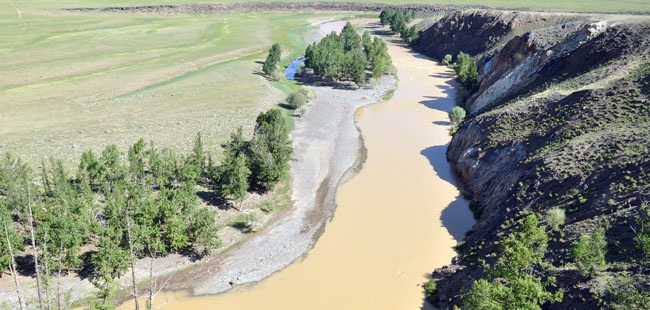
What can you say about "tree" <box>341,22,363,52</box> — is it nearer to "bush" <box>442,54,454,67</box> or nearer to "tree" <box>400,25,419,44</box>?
"bush" <box>442,54,454,67</box>

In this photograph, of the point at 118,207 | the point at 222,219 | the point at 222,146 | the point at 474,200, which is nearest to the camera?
the point at 118,207

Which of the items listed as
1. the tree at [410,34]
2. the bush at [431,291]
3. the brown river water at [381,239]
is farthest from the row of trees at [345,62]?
the bush at [431,291]

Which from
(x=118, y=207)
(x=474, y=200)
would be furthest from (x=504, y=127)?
(x=118, y=207)

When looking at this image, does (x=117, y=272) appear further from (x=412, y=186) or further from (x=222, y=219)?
(x=412, y=186)

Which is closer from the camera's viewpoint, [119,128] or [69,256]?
[69,256]

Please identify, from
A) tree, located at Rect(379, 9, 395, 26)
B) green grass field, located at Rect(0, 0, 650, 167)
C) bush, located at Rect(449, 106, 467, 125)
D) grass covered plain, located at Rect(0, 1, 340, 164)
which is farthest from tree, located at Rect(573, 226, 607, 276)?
tree, located at Rect(379, 9, 395, 26)

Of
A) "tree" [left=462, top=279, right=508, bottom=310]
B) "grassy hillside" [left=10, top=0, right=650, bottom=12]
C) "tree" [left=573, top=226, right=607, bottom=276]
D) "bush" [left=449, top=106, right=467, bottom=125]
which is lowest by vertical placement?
"bush" [left=449, top=106, right=467, bottom=125]

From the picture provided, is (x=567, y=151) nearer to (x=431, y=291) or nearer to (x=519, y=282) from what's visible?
(x=431, y=291)
